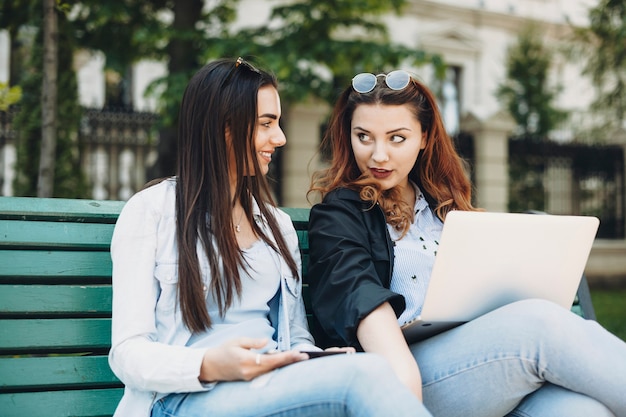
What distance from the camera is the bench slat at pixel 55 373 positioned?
2068mm

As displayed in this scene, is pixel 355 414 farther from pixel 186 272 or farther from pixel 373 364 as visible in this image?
pixel 186 272

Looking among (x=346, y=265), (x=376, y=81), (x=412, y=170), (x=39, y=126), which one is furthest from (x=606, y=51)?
(x=346, y=265)

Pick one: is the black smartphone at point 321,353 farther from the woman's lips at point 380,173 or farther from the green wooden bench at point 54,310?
the woman's lips at point 380,173

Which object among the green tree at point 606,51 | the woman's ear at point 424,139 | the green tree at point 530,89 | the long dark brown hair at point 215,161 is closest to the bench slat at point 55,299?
the long dark brown hair at point 215,161

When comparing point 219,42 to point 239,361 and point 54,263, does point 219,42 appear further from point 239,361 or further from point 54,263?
point 239,361

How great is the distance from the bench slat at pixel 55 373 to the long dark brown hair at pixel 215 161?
1.45ft

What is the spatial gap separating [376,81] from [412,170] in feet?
1.41

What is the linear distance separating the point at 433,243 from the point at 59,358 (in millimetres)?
1265

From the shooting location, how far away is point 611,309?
28.7 ft

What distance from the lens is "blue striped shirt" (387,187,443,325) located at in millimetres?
2307

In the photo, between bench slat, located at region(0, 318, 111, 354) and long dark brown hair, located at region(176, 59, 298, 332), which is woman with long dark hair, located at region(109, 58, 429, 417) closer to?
long dark brown hair, located at region(176, 59, 298, 332)

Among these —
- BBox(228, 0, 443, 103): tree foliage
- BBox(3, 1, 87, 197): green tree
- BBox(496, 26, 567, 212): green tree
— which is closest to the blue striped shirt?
BBox(228, 0, 443, 103): tree foliage

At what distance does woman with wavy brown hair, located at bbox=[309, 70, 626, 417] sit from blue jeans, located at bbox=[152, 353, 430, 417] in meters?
0.26

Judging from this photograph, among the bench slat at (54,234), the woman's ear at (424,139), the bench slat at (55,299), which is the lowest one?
the bench slat at (55,299)
